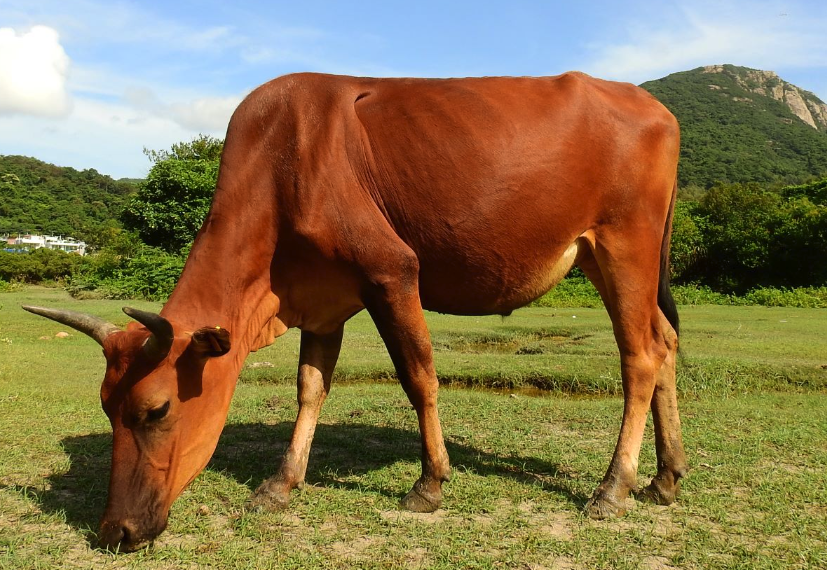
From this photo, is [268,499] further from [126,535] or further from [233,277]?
[233,277]

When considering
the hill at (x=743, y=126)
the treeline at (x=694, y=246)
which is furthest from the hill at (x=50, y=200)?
the hill at (x=743, y=126)

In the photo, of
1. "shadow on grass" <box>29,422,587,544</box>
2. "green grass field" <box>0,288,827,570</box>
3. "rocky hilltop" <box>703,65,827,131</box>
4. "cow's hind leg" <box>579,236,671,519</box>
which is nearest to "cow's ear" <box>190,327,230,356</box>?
"green grass field" <box>0,288,827,570</box>

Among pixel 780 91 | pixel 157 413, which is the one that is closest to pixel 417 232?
pixel 157 413

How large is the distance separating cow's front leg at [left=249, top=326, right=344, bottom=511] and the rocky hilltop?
10878cm

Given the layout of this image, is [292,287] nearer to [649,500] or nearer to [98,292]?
[649,500]

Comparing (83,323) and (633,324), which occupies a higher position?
(633,324)

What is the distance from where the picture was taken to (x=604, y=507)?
3.92m

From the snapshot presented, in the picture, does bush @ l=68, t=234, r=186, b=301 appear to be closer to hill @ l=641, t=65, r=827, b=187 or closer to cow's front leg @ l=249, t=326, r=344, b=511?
cow's front leg @ l=249, t=326, r=344, b=511

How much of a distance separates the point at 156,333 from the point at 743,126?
87.0 meters

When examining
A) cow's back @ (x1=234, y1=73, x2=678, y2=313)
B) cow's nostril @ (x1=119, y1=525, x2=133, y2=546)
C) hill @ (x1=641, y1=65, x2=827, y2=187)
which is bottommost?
cow's nostril @ (x1=119, y1=525, x2=133, y2=546)

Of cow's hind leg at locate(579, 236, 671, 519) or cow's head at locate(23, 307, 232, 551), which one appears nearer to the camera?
cow's head at locate(23, 307, 232, 551)

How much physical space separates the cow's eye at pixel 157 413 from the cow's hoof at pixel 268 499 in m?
0.91

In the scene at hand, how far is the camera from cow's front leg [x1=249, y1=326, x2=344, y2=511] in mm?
4020

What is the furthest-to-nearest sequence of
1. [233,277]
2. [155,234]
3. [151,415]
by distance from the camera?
[155,234], [233,277], [151,415]
